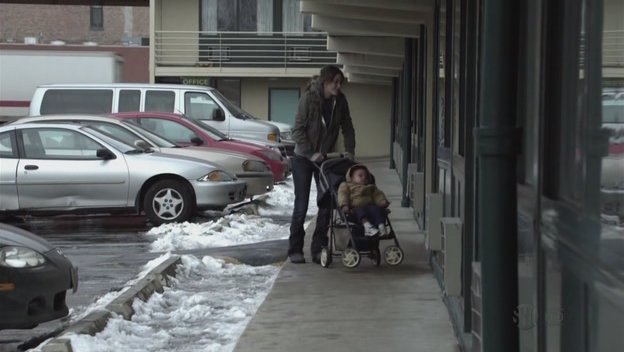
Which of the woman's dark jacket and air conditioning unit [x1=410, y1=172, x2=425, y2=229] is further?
air conditioning unit [x1=410, y1=172, x2=425, y2=229]

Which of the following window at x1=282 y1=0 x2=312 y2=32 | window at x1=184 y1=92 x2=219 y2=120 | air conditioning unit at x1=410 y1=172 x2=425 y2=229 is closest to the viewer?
air conditioning unit at x1=410 y1=172 x2=425 y2=229

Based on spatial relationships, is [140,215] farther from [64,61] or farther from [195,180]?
[64,61]

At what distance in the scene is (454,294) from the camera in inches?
248

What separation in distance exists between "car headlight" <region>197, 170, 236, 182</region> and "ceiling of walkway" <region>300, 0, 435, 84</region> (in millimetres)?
2571

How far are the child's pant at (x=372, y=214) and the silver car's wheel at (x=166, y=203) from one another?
5105 mm

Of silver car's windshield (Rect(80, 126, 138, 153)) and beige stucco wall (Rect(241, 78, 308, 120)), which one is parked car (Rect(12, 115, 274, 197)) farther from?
beige stucco wall (Rect(241, 78, 308, 120))

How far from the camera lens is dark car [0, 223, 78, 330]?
6.36 metres

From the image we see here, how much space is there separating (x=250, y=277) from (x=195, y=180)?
445 cm

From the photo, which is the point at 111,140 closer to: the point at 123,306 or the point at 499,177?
the point at 123,306

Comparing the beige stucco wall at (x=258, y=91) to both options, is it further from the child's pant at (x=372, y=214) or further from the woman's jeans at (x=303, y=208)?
the child's pant at (x=372, y=214)

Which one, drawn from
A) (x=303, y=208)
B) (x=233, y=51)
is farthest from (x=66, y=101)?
(x=233, y=51)

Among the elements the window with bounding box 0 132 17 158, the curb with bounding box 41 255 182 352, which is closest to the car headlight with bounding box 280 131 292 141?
the window with bounding box 0 132 17 158

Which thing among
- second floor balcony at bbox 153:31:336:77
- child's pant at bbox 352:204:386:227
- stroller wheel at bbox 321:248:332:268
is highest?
second floor balcony at bbox 153:31:336:77

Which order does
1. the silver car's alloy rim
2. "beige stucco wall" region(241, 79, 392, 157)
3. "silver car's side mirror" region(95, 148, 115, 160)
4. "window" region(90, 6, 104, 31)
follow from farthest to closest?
1. "window" region(90, 6, 104, 31)
2. "beige stucco wall" region(241, 79, 392, 157)
3. the silver car's alloy rim
4. "silver car's side mirror" region(95, 148, 115, 160)
